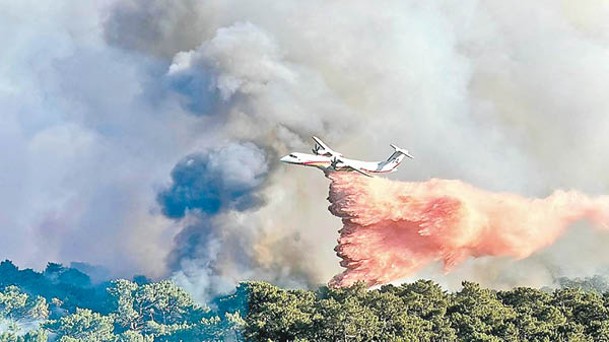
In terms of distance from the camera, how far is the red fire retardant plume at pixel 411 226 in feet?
226

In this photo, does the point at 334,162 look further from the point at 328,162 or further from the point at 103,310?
the point at 103,310

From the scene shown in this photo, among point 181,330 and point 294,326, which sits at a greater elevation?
point 181,330

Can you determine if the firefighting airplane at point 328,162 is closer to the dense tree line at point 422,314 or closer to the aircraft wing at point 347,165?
the aircraft wing at point 347,165

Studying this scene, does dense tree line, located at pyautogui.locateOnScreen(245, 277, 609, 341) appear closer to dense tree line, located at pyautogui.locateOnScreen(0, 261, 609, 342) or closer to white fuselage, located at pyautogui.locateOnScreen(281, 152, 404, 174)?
dense tree line, located at pyautogui.locateOnScreen(0, 261, 609, 342)

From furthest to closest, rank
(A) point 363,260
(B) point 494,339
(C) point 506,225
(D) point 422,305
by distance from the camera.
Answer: (C) point 506,225 → (A) point 363,260 → (D) point 422,305 → (B) point 494,339

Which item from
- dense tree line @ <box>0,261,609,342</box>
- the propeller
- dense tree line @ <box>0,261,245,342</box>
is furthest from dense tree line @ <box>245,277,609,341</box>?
dense tree line @ <box>0,261,245,342</box>

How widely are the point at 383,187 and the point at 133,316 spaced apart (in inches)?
2501

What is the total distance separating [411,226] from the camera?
7156 cm

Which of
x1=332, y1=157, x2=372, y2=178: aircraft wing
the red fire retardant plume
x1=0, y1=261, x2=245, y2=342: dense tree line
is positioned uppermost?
x1=0, y1=261, x2=245, y2=342: dense tree line

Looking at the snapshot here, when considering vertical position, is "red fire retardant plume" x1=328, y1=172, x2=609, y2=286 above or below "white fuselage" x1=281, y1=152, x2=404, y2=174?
below

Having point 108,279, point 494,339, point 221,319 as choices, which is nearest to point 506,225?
point 494,339

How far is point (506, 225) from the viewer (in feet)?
258

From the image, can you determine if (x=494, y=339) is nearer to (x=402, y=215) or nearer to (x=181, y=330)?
(x=402, y=215)

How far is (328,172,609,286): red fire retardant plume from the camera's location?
6888cm
